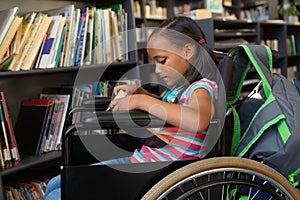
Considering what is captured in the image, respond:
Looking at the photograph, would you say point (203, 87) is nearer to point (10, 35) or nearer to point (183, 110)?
point (183, 110)

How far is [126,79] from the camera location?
1811mm

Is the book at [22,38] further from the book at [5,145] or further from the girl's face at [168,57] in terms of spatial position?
the girl's face at [168,57]

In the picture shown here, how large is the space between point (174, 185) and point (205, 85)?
31 centimetres

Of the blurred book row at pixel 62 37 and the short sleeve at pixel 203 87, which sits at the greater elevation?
the blurred book row at pixel 62 37

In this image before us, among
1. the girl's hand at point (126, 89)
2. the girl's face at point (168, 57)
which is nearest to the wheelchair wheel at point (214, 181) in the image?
the girl's face at point (168, 57)

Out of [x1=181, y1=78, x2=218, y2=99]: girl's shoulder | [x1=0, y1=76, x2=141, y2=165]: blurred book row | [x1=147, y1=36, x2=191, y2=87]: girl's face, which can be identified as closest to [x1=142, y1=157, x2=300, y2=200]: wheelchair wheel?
[x1=181, y1=78, x2=218, y2=99]: girl's shoulder

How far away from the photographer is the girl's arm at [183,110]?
0.82 metres

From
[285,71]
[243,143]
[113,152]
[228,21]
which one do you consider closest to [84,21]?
[113,152]

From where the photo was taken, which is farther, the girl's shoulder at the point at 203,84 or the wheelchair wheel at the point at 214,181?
the girl's shoulder at the point at 203,84

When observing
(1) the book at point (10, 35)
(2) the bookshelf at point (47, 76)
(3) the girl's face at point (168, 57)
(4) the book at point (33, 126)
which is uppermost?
(1) the book at point (10, 35)

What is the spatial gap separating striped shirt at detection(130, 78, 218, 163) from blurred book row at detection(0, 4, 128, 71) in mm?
691

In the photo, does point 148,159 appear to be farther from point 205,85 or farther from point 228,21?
point 228,21

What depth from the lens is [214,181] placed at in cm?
76

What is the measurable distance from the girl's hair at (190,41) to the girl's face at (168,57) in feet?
0.05
